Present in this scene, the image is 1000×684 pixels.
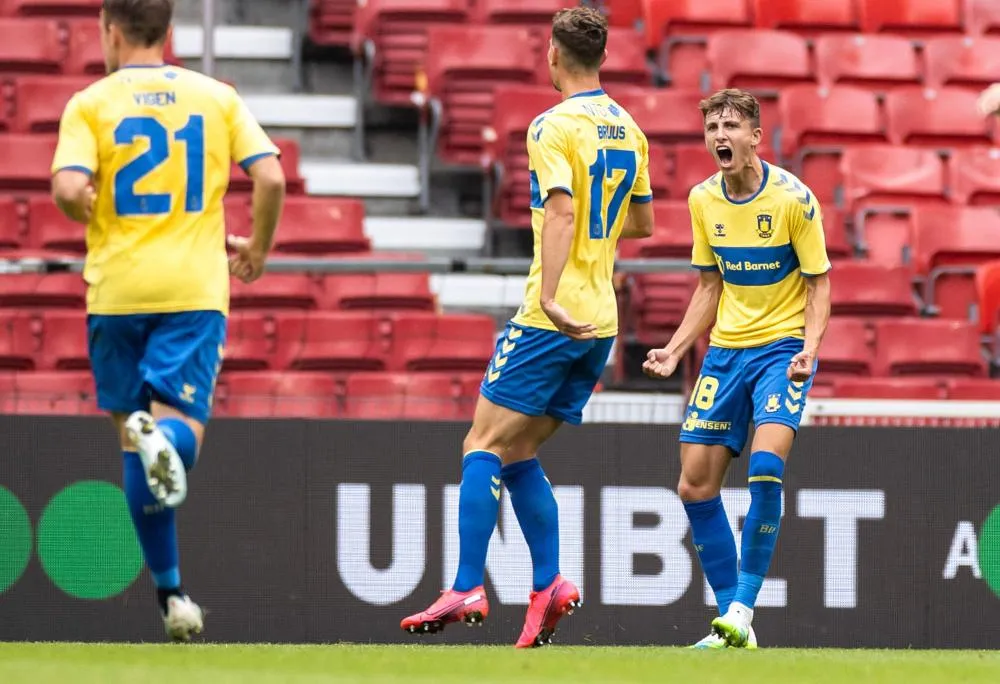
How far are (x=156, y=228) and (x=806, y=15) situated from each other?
948 centimetres

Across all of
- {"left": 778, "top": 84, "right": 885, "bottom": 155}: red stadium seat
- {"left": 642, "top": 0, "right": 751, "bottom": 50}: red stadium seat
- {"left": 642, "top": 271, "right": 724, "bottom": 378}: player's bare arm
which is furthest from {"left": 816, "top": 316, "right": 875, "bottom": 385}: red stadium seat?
{"left": 642, "top": 0, "right": 751, "bottom": 50}: red stadium seat

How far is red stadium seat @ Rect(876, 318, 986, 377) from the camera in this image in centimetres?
1055

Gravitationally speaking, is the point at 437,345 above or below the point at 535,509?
above

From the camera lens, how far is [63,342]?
9742 mm

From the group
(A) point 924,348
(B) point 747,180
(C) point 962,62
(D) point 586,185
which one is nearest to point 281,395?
(B) point 747,180

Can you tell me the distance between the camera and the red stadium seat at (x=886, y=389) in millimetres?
9836

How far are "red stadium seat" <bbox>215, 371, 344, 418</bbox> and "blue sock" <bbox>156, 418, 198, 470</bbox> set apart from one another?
10.1 feet

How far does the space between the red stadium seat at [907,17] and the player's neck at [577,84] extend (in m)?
8.35

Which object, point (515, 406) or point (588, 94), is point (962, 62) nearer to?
point (588, 94)

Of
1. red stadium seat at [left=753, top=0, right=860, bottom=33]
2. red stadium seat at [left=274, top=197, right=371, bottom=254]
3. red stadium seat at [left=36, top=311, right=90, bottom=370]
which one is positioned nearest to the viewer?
red stadium seat at [left=36, top=311, right=90, bottom=370]

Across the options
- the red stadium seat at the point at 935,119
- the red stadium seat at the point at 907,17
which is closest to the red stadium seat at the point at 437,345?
the red stadium seat at the point at 935,119

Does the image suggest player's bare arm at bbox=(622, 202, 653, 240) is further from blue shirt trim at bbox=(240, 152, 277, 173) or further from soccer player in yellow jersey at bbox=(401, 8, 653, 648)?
blue shirt trim at bbox=(240, 152, 277, 173)

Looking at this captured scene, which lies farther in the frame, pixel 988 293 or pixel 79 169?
pixel 988 293

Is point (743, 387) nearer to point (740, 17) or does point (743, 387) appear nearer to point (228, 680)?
point (228, 680)
